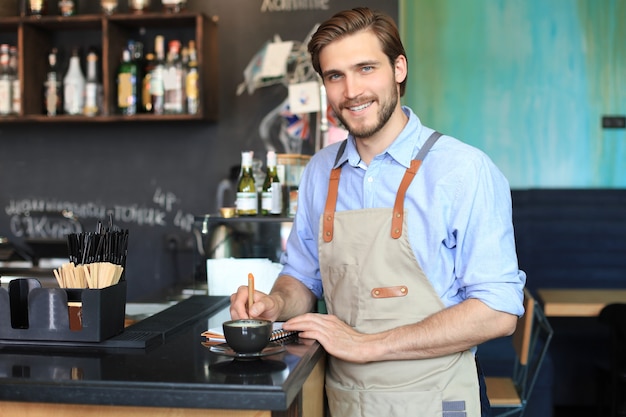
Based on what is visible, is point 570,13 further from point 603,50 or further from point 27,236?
point 27,236

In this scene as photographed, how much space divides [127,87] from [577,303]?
243 centimetres

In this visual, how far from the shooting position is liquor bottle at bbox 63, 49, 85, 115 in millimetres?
4285

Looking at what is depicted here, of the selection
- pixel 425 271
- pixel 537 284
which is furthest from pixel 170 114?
pixel 425 271

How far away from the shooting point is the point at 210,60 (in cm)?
424

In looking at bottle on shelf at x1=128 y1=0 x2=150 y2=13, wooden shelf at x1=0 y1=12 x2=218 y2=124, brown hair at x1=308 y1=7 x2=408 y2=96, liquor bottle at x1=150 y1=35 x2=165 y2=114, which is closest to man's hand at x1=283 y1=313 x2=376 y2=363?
brown hair at x1=308 y1=7 x2=408 y2=96

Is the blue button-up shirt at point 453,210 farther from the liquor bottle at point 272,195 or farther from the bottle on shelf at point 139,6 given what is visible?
the bottle on shelf at point 139,6

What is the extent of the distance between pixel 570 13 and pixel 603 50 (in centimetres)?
28

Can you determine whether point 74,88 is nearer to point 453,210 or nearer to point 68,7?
point 68,7

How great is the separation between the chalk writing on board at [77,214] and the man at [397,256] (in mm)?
2588

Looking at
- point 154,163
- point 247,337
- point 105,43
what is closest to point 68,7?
point 105,43

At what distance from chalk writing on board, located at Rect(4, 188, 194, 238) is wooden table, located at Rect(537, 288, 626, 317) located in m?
1.93

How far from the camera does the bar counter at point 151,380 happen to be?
4.58 feet

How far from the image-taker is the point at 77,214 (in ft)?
14.9

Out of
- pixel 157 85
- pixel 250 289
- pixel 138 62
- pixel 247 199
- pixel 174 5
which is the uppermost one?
pixel 174 5
